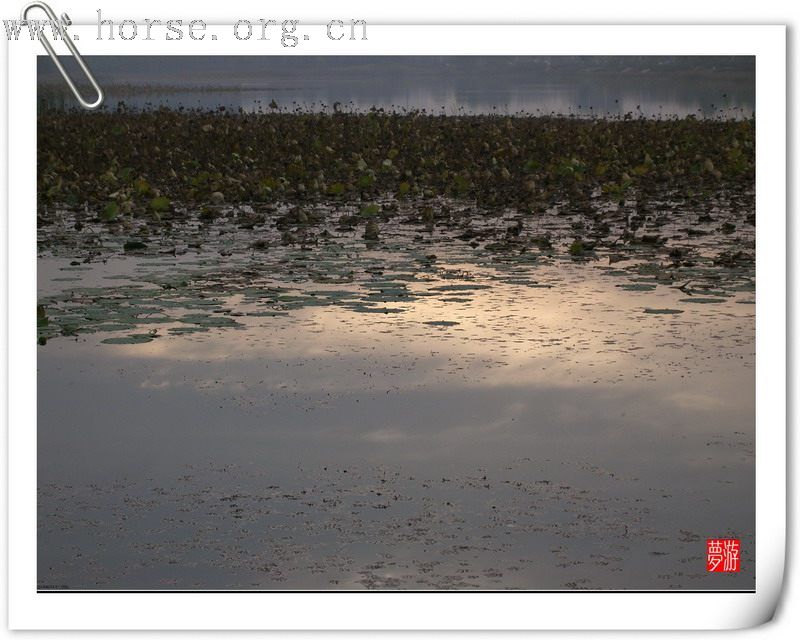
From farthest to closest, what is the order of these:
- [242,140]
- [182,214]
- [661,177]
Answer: [242,140], [661,177], [182,214]

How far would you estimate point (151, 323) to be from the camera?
244 inches

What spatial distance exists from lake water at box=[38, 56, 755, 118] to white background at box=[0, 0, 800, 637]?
0.19 metres

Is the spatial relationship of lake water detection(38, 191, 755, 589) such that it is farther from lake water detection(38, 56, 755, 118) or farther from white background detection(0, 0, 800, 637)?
lake water detection(38, 56, 755, 118)

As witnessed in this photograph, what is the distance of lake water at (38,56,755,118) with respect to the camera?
5465 mm

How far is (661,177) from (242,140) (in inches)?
115

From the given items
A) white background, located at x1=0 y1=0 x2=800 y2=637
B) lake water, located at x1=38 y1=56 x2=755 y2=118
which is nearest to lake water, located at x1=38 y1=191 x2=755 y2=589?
white background, located at x1=0 y1=0 x2=800 y2=637

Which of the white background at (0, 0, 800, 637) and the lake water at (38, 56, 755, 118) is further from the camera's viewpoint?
the lake water at (38, 56, 755, 118)

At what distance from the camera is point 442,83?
696 centimetres
